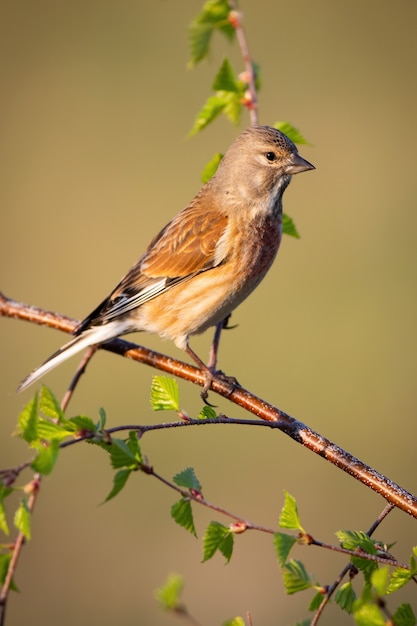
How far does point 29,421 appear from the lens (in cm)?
203

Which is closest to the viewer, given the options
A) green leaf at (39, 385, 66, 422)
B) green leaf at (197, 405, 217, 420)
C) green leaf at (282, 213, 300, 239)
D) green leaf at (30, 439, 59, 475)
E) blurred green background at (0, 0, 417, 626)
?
green leaf at (30, 439, 59, 475)

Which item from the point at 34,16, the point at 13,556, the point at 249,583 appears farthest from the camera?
the point at 34,16

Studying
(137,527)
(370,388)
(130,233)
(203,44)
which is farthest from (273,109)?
(203,44)

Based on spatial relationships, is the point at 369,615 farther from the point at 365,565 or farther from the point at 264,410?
the point at 264,410

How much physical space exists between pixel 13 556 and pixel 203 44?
7.48 ft

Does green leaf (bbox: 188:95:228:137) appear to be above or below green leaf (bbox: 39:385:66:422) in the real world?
above

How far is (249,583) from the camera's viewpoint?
729 centimetres

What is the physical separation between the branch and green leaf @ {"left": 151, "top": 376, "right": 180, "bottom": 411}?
1.26 ft

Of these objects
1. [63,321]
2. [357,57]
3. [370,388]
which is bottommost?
[63,321]

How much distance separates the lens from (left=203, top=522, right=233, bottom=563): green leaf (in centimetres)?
223

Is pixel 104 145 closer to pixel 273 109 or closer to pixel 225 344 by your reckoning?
pixel 273 109

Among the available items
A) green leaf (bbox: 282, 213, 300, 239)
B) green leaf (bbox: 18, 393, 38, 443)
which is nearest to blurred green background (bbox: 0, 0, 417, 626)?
green leaf (bbox: 282, 213, 300, 239)

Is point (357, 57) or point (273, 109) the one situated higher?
point (357, 57)

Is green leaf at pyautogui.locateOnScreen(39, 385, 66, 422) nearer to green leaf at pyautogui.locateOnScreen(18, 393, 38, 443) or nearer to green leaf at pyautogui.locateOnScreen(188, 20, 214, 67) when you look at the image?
green leaf at pyautogui.locateOnScreen(18, 393, 38, 443)
